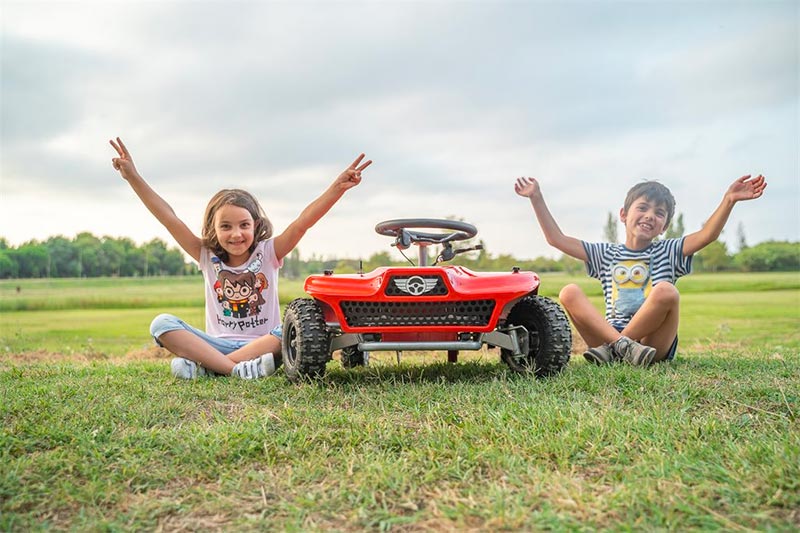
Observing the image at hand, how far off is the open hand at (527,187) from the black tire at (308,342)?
5.70 feet

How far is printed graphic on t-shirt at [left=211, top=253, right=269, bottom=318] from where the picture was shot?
14.6 feet

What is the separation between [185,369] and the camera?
13.2ft

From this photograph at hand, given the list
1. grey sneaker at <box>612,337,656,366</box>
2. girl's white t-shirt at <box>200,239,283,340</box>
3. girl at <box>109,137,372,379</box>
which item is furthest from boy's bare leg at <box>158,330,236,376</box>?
grey sneaker at <box>612,337,656,366</box>

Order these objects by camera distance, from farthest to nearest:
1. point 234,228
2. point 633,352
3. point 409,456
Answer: point 234,228
point 633,352
point 409,456

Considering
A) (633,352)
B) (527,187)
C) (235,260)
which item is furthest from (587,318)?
(235,260)

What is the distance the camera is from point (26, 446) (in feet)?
8.01

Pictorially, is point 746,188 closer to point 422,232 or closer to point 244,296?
point 422,232

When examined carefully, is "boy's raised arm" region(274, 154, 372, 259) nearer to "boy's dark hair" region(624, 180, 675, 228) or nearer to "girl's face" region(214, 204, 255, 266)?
"girl's face" region(214, 204, 255, 266)

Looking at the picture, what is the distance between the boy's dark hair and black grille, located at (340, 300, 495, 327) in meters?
1.89

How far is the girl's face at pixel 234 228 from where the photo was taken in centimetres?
435

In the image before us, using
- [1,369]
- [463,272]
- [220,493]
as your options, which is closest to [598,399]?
[463,272]

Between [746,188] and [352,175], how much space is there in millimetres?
2520

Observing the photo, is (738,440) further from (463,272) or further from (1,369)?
(1,369)

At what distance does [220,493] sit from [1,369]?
10.2ft
